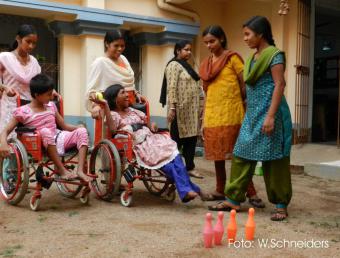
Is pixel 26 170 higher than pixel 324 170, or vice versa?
pixel 26 170

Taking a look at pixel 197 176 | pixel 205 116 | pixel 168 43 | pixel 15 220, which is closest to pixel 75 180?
pixel 15 220

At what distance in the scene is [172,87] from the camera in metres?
4.96

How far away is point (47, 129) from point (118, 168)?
66 cm

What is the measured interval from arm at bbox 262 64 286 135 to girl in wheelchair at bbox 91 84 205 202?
0.78 meters

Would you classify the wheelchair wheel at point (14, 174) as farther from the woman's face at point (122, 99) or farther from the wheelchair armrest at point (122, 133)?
the woman's face at point (122, 99)

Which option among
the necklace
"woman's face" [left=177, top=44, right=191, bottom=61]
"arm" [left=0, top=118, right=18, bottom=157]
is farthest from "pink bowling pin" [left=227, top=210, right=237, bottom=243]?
"woman's face" [left=177, top=44, right=191, bottom=61]

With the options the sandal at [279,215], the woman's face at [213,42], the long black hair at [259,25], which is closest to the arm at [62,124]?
the woman's face at [213,42]

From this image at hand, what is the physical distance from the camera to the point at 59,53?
756 centimetres

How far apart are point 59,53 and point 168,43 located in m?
1.88

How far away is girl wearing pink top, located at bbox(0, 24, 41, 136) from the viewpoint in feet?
13.0

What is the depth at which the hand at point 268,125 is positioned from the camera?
11.0 feet

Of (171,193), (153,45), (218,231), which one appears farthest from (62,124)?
(153,45)

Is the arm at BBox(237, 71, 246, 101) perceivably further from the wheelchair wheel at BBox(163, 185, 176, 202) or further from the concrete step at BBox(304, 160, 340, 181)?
the concrete step at BBox(304, 160, 340, 181)

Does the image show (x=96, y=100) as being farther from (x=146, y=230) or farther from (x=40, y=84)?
(x=146, y=230)
